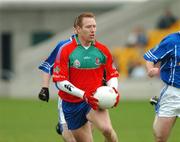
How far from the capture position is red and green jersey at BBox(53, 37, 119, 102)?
11281 millimetres

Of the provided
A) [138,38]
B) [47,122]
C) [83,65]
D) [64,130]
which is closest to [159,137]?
[83,65]

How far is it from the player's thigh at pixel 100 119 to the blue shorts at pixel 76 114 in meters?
0.21

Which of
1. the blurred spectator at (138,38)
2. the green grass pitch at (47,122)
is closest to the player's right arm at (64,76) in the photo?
the green grass pitch at (47,122)

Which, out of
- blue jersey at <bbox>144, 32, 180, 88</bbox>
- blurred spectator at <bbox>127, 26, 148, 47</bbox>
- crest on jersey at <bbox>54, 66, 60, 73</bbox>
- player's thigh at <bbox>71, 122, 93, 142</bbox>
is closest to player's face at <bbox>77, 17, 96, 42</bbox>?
crest on jersey at <bbox>54, 66, 60, 73</bbox>

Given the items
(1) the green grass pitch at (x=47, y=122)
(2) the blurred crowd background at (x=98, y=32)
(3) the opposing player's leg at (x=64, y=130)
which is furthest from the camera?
(2) the blurred crowd background at (x=98, y=32)


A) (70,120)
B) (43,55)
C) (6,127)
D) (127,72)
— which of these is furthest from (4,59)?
(70,120)

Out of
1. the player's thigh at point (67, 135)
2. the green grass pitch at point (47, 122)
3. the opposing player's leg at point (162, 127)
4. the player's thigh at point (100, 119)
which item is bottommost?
the green grass pitch at point (47, 122)

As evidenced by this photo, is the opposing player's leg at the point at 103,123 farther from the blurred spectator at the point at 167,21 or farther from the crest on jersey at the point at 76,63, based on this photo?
the blurred spectator at the point at 167,21

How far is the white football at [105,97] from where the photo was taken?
10852 mm

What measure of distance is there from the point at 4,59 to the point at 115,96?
107 feet

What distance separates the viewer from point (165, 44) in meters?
11.4

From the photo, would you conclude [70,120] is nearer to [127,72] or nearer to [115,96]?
[115,96]

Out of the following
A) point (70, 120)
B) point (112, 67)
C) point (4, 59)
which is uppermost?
point (112, 67)

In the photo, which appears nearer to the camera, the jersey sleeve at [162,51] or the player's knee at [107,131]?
the player's knee at [107,131]
